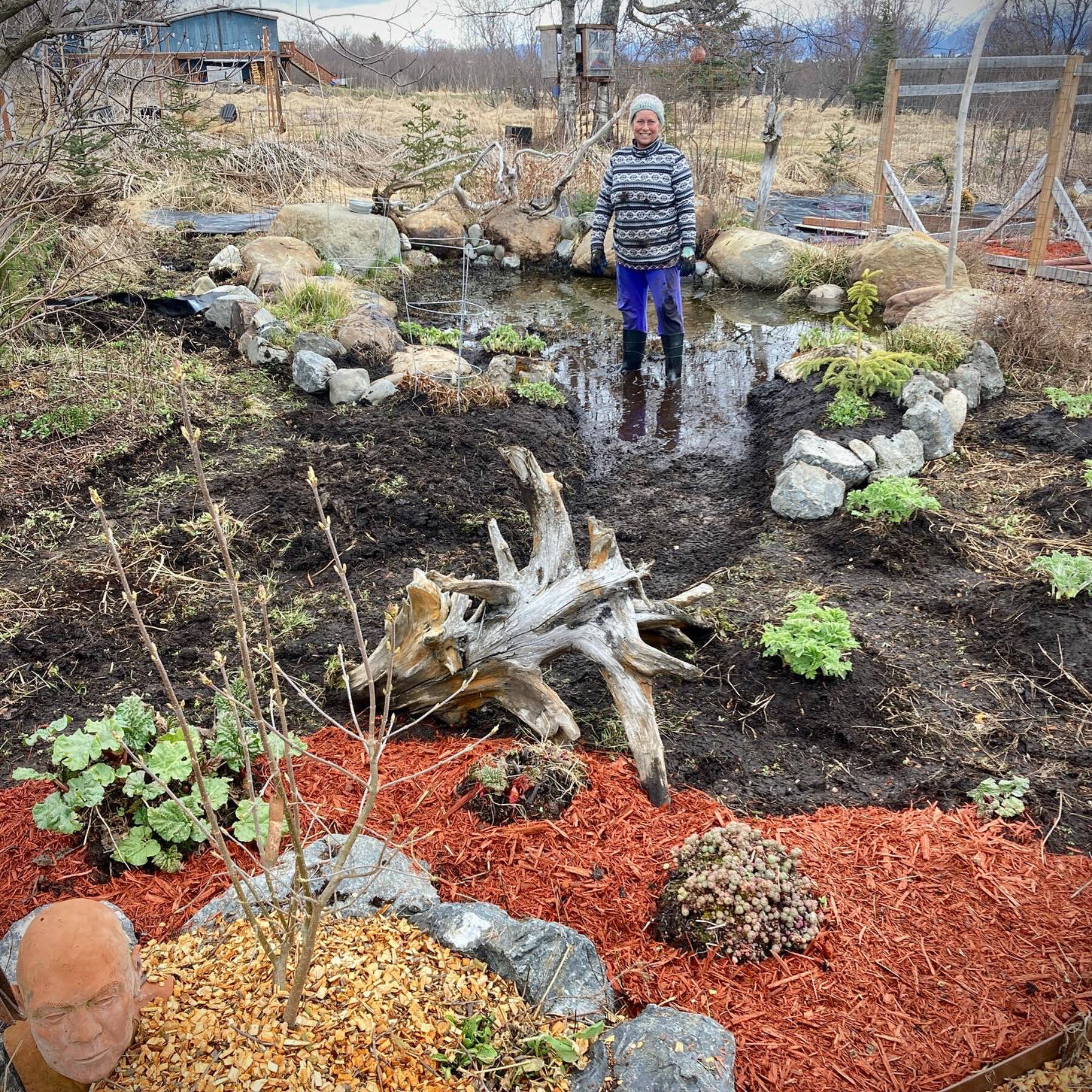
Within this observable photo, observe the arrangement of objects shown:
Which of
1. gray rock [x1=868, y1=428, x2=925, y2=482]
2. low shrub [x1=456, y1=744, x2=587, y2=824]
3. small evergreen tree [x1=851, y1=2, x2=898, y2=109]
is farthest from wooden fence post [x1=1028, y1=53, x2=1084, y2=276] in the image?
low shrub [x1=456, y1=744, x2=587, y2=824]

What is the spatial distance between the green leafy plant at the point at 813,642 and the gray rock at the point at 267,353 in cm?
557

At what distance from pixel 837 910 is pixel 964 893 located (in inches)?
17.4

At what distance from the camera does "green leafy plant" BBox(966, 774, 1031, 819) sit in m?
3.09

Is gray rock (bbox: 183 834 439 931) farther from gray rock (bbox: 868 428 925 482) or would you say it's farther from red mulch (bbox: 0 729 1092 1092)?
gray rock (bbox: 868 428 925 482)

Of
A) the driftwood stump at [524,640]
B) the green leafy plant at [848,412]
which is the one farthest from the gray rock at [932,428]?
the driftwood stump at [524,640]

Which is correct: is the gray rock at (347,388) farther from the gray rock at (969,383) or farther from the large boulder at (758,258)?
the large boulder at (758,258)

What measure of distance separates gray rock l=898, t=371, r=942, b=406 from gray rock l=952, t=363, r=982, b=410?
54 cm

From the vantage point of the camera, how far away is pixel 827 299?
11.1 metres

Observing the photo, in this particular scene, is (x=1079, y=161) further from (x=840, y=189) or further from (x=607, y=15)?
(x=607, y=15)

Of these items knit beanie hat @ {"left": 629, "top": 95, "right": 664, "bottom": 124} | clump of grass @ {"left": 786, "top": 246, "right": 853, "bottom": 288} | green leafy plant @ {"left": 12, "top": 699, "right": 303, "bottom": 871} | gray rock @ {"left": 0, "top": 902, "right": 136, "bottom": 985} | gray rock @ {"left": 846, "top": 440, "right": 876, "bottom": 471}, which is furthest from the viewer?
clump of grass @ {"left": 786, "top": 246, "right": 853, "bottom": 288}

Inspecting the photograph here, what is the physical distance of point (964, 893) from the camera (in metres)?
2.77

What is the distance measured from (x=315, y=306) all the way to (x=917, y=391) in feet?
19.7

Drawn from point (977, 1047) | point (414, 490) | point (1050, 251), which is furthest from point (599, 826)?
point (1050, 251)

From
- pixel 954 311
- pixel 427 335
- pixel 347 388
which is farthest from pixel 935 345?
pixel 347 388
